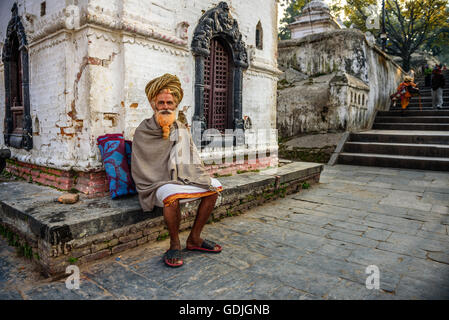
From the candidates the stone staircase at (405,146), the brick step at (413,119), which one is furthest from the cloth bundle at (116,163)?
the brick step at (413,119)

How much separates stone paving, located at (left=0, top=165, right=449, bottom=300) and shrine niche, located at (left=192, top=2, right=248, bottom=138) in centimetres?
176

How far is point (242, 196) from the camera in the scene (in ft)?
15.8

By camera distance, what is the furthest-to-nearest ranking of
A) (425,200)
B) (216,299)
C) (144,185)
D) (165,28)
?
(425,200) → (165,28) → (144,185) → (216,299)

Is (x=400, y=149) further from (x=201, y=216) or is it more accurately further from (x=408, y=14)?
(x=408, y=14)

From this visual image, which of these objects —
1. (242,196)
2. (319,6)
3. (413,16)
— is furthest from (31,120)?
(413,16)

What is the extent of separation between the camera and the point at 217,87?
18.3ft

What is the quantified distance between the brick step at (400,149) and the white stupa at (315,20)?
712 cm

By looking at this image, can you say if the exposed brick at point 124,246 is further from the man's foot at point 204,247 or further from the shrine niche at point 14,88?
the shrine niche at point 14,88

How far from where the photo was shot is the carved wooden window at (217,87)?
5.39 meters

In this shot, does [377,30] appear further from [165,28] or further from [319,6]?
[165,28]

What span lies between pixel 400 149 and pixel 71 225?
9271 mm

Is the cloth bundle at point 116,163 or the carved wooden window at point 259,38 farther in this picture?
the carved wooden window at point 259,38

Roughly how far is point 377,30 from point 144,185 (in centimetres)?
2738

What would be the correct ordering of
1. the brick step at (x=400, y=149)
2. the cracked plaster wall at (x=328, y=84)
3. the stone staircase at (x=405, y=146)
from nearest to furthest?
the stone staircase at (x=405, y=146)
the brick step at (x=400, y=149)
the cracked plaster wall at (x=328, y=84)
